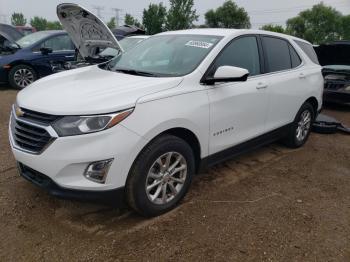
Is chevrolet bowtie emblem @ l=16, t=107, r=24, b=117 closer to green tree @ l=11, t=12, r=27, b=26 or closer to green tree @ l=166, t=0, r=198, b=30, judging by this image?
green tree @ l=166, t=0, r=198, b=30

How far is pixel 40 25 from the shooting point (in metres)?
91.6

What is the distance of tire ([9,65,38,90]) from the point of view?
890 centimetres

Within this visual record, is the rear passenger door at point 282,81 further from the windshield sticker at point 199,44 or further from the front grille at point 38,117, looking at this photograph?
the front grille at point 38,117

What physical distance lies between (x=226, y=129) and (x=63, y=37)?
742 cm

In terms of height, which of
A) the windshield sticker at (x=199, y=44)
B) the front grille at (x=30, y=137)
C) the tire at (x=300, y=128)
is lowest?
the tire at (x=300, y=128)

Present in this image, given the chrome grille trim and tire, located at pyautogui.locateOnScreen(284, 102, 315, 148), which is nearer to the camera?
the chrome grille trim

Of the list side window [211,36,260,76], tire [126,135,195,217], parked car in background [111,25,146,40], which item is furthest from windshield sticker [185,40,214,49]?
parked car in background [111,25,146,40]

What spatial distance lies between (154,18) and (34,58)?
27905 millimetres

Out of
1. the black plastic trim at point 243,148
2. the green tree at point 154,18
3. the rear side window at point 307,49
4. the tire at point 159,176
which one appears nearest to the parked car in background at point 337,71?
the rear side window at point 307,49

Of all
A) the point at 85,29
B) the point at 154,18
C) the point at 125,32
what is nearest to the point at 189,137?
the point at 85,29

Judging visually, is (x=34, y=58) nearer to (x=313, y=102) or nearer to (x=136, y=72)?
(x=136, y=72)

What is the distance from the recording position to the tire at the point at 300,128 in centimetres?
496

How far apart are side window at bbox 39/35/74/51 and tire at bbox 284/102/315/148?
22.3 feet

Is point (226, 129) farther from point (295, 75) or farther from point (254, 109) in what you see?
point (295, 75)
